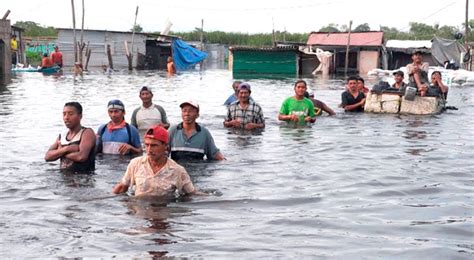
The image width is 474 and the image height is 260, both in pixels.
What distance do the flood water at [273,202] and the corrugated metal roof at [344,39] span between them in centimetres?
3379

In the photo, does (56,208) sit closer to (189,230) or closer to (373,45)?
(189,230)

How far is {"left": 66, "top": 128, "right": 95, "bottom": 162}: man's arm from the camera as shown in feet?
27.1

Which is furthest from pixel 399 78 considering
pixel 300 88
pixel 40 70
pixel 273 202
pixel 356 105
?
pixel 40 70

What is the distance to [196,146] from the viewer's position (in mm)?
8906

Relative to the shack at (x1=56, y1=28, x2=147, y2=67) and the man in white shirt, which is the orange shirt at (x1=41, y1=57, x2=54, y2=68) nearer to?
the shack at (x1=56, y1=28, x2=147, y2=67)

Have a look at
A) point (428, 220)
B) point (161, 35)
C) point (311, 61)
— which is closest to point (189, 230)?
point (428, 220)

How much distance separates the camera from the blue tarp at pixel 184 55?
155ft

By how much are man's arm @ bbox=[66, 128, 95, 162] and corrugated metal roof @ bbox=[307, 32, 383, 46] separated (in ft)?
130

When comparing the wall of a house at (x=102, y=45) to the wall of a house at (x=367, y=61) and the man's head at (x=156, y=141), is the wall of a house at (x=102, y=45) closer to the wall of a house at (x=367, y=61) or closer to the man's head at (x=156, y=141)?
the wall of a house at (x=367, y=61)

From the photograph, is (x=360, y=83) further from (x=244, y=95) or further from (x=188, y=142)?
(x=188, y=142)

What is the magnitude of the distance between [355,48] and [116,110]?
131ft

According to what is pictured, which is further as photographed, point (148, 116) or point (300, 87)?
point (300, 87)

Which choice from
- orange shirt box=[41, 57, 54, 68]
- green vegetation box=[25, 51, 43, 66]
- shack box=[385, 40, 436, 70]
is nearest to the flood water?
orange shirt box=[41, 57, 54, 68]

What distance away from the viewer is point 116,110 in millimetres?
9234
